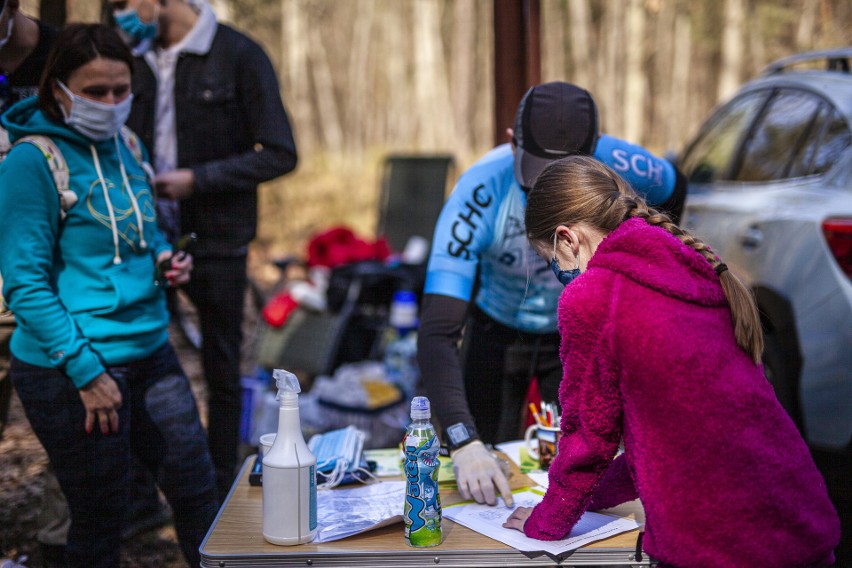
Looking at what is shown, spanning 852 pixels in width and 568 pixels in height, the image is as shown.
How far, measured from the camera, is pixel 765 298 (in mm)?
3953

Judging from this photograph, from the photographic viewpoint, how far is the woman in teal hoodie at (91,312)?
226 cm

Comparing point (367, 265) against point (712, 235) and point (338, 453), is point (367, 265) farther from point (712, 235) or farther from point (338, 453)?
point (338, 453)

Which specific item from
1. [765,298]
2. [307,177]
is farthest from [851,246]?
[307,177]

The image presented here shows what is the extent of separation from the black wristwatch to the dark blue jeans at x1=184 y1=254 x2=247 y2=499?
5.25 ft

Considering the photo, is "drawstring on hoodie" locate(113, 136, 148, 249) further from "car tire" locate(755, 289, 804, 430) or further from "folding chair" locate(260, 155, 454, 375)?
"folding chair" locate(260, 155, 454, 375)

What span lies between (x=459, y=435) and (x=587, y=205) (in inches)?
29.1

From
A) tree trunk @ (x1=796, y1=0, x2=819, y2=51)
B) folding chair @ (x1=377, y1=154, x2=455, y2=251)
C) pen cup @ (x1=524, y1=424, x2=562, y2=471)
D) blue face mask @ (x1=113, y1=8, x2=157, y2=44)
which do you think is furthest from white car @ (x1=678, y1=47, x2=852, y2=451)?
tree trunk @ (x1=796, y1=0, x2=819, y2=51)

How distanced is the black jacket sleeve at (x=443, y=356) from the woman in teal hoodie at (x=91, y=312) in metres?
0.77

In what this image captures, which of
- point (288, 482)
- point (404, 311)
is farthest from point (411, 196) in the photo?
point (288, 482)

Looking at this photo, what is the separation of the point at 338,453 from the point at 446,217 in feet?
2.50

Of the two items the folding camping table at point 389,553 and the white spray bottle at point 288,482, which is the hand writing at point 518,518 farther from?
the white spray bottle at point 288,482

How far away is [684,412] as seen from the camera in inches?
62.3

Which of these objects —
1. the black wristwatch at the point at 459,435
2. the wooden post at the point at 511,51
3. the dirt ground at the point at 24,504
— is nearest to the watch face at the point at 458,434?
the black wristwatch at the point at 459,435

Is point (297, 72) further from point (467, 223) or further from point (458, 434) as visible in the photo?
point (458, 434)
